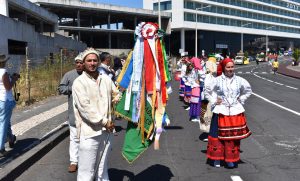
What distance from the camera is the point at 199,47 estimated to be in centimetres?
8006

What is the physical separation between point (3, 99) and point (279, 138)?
5763mm

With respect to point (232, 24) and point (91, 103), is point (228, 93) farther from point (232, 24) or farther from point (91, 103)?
point (232, 24)

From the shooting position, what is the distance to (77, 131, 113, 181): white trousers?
4.49m

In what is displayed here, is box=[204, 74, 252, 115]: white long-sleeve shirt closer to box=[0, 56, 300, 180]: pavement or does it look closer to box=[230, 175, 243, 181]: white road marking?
box=[230, 175, 243, 181]: white road marking

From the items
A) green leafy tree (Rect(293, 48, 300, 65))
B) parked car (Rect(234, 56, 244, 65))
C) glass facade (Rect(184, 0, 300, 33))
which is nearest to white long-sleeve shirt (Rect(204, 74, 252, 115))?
green leafy tree (Rect(293, 48, 300, 65))

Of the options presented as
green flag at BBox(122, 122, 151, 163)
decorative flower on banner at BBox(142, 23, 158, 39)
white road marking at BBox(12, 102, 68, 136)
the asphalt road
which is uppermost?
decorative flower on banner at BBox(142, 23, 158, 39)

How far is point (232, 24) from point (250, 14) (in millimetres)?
11263

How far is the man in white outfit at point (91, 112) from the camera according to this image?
A: 4.42 m

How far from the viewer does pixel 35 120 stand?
11453mm

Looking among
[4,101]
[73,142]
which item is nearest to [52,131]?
[4,101]

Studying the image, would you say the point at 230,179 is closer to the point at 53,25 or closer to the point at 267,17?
the point at 53,25

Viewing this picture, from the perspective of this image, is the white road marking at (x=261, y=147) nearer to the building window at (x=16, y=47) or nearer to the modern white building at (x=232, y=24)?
the building window at (x=16, y=47)

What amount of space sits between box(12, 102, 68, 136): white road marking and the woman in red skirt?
4818 mm

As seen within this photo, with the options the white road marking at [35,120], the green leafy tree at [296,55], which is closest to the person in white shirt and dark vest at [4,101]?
→ the white road marking at [35,120]
